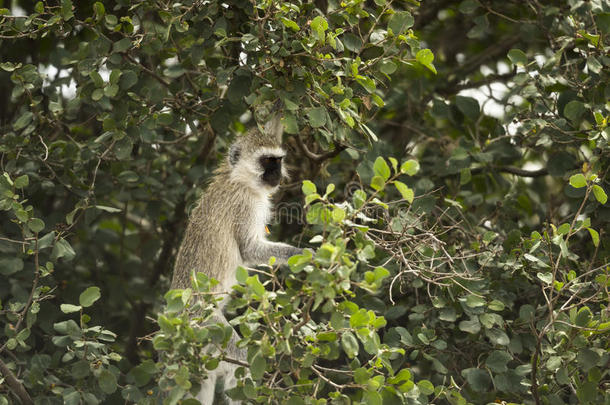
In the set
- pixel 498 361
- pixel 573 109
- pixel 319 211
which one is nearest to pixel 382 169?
pixel 319 211

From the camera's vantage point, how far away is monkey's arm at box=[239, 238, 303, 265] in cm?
474

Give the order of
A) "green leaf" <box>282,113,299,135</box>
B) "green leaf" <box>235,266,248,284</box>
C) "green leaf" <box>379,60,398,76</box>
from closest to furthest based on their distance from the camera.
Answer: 1. "green leaf" <box>235,266,248,284</box>
2. "green leaf" <box>282,113,299,135</box>
3. "green leaf" <box>379,60,398,76</box>

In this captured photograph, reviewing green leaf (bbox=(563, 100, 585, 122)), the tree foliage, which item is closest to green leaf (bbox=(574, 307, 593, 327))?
the tree foliage

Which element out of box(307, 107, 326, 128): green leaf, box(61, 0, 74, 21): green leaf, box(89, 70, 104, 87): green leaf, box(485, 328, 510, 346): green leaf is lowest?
box(485, 328, 510, 346): green leaf

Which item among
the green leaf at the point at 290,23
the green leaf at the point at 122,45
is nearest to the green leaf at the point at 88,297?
the green leaf at the point at 122,45

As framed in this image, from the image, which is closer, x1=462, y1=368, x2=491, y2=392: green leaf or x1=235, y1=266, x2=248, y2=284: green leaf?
x1=235, y1=266, x2=248, y2=284: green leaf

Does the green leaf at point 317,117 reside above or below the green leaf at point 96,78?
above

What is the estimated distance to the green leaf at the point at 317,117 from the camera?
12.0ft

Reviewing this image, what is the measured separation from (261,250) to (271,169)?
0.56m

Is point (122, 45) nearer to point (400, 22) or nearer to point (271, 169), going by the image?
point (271, 169)

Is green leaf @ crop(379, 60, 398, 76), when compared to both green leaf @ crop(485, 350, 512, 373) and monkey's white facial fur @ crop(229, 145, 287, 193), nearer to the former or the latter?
monkey's white facial fur @ crop(229, 145, 287, 193)

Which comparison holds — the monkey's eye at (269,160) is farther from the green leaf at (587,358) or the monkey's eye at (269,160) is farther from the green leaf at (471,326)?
the green leaf at (587,358)

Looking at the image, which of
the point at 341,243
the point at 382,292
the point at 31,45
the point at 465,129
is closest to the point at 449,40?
the point at 465,129

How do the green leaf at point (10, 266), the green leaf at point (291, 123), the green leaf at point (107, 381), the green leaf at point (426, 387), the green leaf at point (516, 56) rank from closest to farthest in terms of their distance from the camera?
the green leaf at point (426, 387) → the green leaf at point (107, 381) → the green leaf at point (291, 123) → the green leaf at point (10, 266) → the green leaf at point (516, 56)
